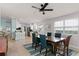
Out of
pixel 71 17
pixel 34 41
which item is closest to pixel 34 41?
pixel 34 41

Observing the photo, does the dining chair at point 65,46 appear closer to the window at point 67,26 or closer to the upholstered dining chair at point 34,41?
the window at point 67,26

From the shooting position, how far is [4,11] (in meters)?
2.30

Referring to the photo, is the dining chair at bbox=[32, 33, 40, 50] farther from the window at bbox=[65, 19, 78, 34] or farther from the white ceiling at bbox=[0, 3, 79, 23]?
the window at bbox=[65, 19, 78, 34]

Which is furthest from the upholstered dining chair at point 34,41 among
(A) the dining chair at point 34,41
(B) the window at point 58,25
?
(B) the window at point 58,25

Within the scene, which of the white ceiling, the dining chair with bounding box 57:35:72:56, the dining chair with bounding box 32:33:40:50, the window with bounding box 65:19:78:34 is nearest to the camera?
the white ceiling

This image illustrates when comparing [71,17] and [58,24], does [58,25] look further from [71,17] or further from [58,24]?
[71,17]

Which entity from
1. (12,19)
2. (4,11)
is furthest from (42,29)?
(4,11)

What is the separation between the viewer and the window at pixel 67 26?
8.05 feet

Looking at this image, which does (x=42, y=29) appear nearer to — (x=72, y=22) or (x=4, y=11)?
(x=72, y=22)

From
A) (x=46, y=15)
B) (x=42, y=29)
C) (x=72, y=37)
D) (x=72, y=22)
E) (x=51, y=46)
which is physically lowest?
(x=51, y=46)

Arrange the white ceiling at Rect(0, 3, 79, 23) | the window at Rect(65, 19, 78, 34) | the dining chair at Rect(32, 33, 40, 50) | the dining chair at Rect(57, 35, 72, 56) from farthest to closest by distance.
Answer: the dining chair at Rect(32, 33, 40, 50), the dining chair at Rect(57, 35, 72, 56), the window at Rect(65, 19, 78, 34), the white ceiling at Rect(0, 3, 79, 23)

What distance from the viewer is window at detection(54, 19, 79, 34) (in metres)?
2.45

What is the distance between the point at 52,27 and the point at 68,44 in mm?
723

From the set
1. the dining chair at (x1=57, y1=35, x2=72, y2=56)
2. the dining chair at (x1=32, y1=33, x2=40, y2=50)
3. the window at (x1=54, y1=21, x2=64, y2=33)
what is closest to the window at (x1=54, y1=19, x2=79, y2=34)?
the window at (x1=54, y1=21, x2=64, y2=33)
